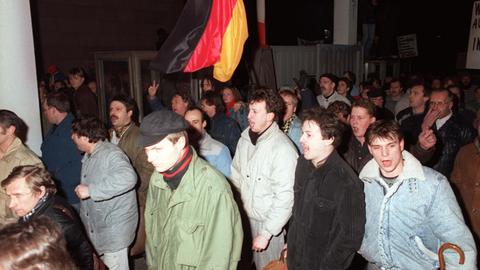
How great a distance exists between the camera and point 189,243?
9.47ft

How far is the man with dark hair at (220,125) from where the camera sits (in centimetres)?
607

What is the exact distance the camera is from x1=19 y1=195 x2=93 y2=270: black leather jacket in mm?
3107

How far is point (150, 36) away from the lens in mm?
14758

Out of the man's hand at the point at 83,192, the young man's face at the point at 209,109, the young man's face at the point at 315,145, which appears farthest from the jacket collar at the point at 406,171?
the young man's face at the point at 209,109

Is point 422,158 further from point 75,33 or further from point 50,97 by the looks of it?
point 75,33

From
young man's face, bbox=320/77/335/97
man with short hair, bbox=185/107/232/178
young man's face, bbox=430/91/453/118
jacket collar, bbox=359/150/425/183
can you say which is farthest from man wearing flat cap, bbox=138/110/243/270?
young man's face, bbox=320/77/335/97

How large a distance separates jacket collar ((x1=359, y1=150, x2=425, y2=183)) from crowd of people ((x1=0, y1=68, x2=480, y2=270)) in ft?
0.04

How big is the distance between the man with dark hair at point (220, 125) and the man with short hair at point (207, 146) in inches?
40.8

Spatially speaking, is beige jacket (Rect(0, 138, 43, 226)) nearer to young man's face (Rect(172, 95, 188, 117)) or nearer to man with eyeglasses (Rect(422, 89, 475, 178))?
young man's face (Rect(172, 95, 188, 117))

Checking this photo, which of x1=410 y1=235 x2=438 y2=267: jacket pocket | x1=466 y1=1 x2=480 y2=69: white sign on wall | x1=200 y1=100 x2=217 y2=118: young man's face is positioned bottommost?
x1=410 y1=235 x2=438 y2=267: jacket pocket

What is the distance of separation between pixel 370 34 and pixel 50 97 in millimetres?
11239

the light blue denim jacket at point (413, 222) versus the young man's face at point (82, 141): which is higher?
the young man's face at point (82, 141)

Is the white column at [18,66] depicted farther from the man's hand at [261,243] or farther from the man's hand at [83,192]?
the man's hand at [261,243]

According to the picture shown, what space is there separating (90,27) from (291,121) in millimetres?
9649
